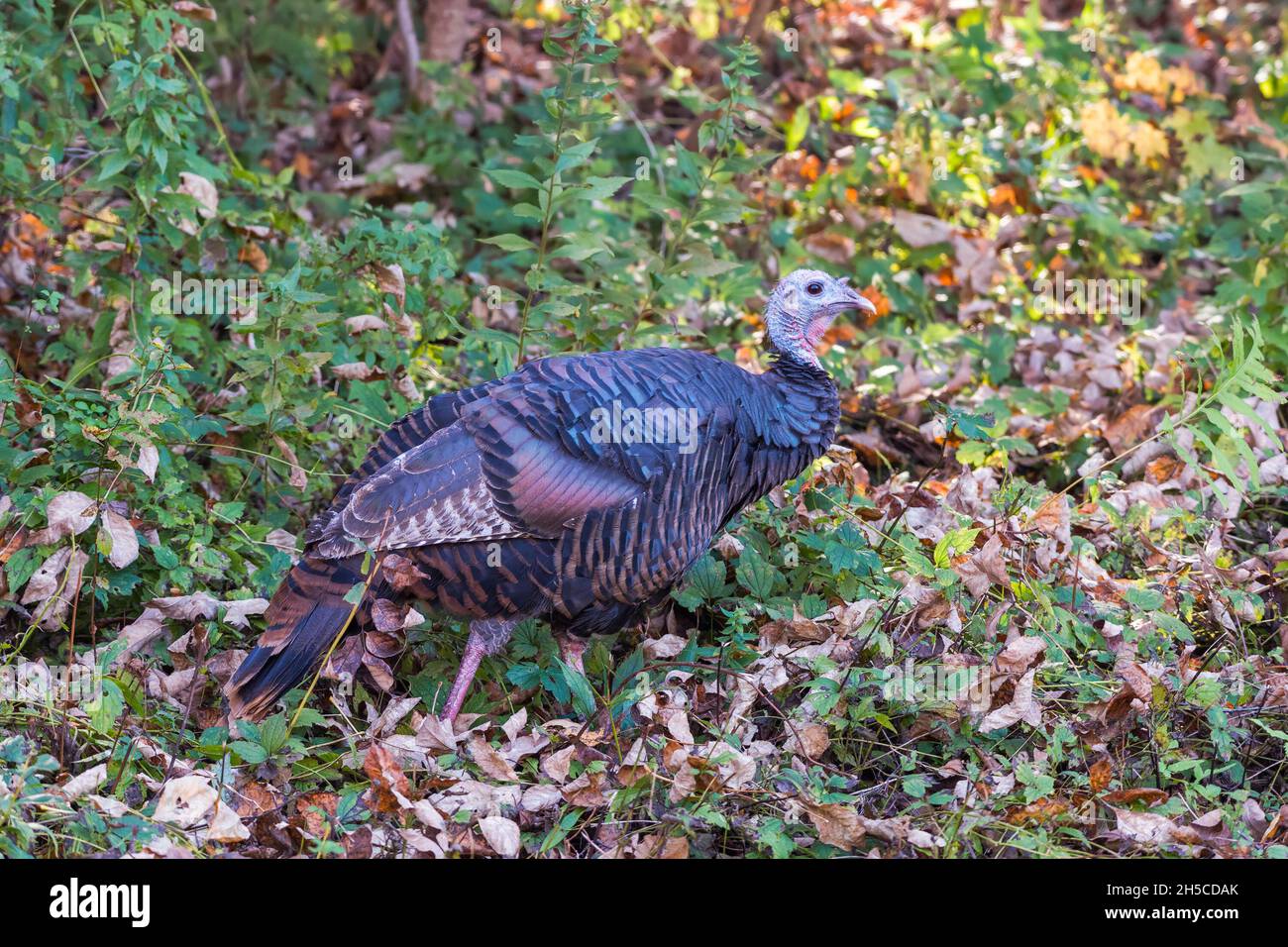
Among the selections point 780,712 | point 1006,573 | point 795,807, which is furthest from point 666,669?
point 1006,573

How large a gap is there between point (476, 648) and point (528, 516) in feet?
1.59

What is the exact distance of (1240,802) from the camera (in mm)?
3746

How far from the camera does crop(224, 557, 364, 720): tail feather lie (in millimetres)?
3914

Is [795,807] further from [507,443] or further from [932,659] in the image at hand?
[507,443]

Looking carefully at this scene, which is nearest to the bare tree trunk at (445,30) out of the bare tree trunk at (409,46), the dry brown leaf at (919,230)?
the bare tree trunk at (409,46)

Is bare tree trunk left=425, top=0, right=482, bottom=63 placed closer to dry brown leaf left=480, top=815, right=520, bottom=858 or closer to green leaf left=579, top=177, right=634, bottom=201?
green leaf left=579, top=177, right=634, bottom=201

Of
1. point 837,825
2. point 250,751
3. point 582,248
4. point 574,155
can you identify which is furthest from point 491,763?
point 574,155

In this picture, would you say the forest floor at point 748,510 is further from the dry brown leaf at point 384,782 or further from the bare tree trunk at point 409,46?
the bare tree trunk at point 409,46

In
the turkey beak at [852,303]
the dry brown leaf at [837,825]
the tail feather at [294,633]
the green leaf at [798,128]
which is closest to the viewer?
the dry brown leaf at [837,825]

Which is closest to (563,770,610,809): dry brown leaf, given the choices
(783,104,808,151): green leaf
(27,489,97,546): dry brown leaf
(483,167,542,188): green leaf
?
(27,489,97,546): dry brown leaf

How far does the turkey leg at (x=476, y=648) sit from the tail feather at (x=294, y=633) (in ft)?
1.35

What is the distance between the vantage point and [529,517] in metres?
4.02

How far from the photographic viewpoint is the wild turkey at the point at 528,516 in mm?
4004

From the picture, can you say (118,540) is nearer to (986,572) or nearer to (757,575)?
(757,575)
